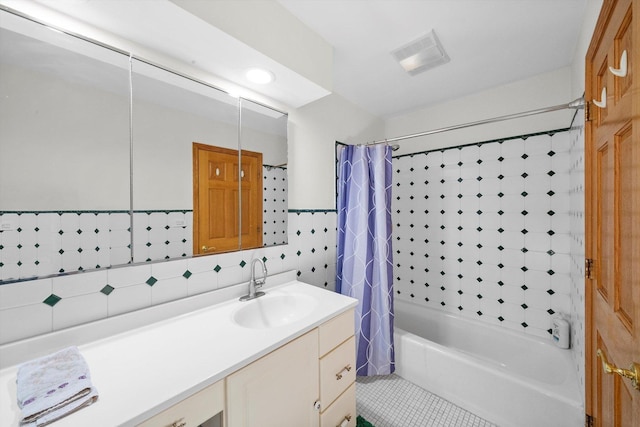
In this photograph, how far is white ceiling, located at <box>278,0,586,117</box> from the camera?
127 cm

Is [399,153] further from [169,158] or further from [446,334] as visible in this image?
[169,158]

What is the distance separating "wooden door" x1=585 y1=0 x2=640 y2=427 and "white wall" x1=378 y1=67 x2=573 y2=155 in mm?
938

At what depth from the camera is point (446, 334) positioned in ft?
7.60

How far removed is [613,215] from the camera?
0.83m

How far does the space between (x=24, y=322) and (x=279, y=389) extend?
0.95m

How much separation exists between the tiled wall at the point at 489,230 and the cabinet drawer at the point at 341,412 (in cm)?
147

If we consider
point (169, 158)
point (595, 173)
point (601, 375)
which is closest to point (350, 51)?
point (169, 158)

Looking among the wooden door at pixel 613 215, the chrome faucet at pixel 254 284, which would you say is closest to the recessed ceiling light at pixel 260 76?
the chrome faucet at pixel 254 284

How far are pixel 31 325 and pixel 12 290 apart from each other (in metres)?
0.14

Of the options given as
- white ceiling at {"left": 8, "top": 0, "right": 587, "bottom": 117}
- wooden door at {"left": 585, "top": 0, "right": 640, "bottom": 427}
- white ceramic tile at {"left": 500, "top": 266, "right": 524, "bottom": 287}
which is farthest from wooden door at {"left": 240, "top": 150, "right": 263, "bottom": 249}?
white ceramic tile at {"left": 500, "top": 266, "right": 524, "bottom": 287}

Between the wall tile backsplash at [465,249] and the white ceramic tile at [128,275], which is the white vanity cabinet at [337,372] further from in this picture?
the white ceramic tile at [128,275]

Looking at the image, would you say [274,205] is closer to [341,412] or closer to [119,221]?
[119,221]

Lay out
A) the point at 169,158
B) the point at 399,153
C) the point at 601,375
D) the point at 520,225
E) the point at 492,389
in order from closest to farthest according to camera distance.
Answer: the point at 601,375, the point at 169,158, the point at 492,389, the point at 520,225, the point at 399,153

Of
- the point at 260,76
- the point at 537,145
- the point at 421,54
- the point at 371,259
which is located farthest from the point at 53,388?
the point at 537,145
